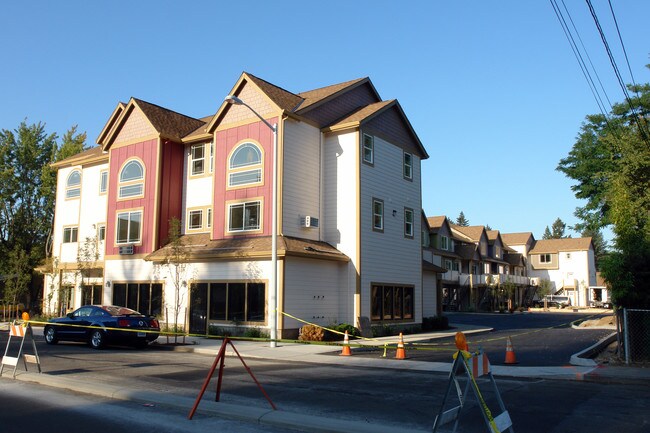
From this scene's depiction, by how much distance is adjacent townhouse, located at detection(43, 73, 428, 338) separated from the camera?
24672 millimetres

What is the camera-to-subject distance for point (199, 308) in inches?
1025

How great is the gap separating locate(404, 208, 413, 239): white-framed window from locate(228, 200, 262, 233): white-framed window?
328 inches

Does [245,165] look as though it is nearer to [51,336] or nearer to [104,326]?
[104,326]

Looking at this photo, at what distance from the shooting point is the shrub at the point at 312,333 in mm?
22875

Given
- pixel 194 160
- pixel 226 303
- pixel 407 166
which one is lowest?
pixel 226 303

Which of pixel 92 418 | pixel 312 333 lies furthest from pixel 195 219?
pixel 92 418

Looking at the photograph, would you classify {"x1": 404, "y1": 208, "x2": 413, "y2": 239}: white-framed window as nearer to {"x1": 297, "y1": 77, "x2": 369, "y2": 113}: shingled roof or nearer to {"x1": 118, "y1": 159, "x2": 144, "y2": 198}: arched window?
{"x1": 297, "y1": 77, "x2": 369, "y2": 113}: shingled roof

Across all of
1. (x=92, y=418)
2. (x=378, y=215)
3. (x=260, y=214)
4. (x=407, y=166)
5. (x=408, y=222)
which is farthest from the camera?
(x=407, y=166)

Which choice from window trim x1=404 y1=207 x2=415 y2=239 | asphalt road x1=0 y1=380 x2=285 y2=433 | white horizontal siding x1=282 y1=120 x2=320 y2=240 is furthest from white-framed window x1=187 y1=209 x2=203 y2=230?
asphalt road x1=0 y1=380 x2=285 y2=433

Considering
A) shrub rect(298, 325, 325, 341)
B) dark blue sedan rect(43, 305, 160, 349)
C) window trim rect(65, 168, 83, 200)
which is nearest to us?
dark blue sedan rect(43, 305, 160, 349)

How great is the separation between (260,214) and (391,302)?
26.2 ft

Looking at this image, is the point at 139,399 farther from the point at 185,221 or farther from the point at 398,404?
the point at 185,221

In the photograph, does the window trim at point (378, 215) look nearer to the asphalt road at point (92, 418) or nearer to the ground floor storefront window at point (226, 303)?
the ground floor storefront window at point (226, 303)

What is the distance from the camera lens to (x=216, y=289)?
2552cm
